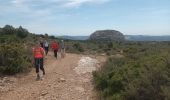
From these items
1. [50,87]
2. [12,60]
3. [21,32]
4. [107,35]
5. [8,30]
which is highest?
[8,30]

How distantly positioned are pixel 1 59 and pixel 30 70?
1.69 m

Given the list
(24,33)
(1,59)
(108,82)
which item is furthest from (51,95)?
(24,33)

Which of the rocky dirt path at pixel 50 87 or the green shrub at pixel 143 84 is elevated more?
the green shrub at pixel 143 84

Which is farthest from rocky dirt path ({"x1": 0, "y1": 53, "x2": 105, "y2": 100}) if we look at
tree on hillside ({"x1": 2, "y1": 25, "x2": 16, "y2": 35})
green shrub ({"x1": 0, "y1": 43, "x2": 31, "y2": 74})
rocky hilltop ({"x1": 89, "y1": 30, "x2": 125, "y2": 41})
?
rocky hilltop ({"x1": 89, "y1": 30, "x2": 125, "y2": 41})

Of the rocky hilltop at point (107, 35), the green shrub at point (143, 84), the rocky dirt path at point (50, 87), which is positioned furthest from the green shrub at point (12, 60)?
the rocky hilltop at point (107, 35)

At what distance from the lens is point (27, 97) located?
12688 mm

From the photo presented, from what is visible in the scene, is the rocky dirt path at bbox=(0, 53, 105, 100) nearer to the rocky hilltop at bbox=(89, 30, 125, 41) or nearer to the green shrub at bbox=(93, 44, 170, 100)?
the green shrub at bbox=(93, 44, 170, 100)

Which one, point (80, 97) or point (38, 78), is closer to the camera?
point (80, 97)

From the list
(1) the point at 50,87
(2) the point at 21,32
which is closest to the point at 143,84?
(1) the point at 50,87

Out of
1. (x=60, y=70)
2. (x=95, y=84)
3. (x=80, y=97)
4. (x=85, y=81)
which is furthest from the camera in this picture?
(x=60, y=70)

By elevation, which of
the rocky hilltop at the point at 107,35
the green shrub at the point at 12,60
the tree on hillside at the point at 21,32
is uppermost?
the tree on hillside at the point at 21,32

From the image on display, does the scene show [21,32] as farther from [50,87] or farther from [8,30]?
[50,87]

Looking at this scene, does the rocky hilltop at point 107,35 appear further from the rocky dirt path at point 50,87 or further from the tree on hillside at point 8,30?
the rocky dirt path at point 50,87

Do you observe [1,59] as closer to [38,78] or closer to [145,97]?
[38,78]
